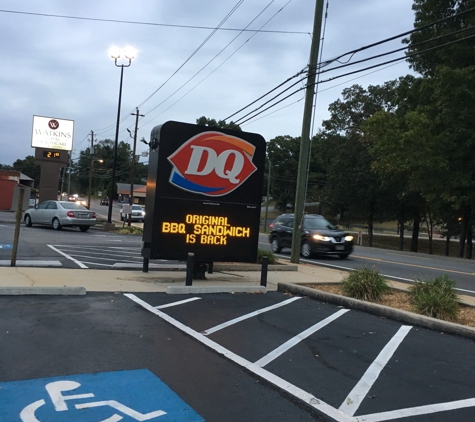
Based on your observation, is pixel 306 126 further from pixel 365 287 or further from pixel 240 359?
pixel 240 359

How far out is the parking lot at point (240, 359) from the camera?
4246 mm

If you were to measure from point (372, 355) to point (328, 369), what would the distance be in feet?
2.86

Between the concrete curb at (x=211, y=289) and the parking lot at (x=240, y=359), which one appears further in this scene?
the concrete curb at (x=211, y=289)

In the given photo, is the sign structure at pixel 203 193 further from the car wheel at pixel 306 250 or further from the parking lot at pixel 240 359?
the car wheel at pixel 306 250

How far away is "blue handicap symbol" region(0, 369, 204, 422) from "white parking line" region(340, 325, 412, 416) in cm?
133

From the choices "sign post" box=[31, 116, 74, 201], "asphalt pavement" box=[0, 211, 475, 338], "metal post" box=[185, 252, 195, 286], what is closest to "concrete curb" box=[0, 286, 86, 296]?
"asphalt pavement" box=[0, 211, 475, 338]

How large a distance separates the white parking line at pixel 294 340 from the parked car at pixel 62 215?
65.2 feet

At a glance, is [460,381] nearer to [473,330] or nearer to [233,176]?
[473,330]

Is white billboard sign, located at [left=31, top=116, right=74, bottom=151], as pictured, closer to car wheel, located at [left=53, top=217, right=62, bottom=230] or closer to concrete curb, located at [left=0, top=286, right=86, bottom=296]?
car wheel, located at [left=53, top=217, right=62, bottom=230]

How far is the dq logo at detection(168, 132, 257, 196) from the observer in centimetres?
1030

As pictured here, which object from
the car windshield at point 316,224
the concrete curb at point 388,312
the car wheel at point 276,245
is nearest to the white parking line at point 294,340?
the concrete curb at point 388,312

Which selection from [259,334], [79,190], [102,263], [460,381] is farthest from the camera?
[79,190]

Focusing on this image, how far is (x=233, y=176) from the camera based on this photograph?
1077 centimetres

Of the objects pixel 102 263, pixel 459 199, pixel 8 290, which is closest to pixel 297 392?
pixel 8 290
